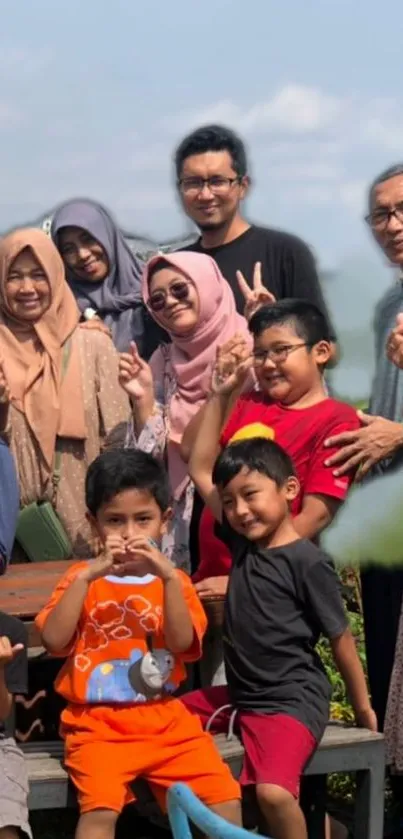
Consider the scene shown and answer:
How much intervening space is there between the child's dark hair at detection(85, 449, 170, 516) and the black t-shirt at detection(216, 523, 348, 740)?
1.02 ft

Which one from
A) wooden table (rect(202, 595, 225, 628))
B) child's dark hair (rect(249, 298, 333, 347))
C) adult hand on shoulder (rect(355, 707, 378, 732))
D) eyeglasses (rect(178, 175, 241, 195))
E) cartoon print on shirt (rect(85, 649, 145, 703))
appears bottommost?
adult hand on shoulder (rect(355, 707, 378, 732))

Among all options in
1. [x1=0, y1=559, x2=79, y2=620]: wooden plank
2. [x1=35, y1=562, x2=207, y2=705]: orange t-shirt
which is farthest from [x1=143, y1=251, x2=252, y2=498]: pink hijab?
[x1=35, y1=562, x2=207, y2=705]: orange t-shirt

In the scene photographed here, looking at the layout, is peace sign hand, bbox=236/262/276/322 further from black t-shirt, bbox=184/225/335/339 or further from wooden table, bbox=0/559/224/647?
wooden table, bbox=0/559/224/647

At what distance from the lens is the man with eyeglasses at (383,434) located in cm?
378

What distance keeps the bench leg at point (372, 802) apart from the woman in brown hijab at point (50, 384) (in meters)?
Result: 1.25

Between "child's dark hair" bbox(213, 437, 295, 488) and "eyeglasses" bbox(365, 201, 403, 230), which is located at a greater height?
"eyeglasses" bbox(365, 201, 403, 230)

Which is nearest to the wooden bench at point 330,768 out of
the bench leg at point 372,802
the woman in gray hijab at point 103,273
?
the bench leg at point 372,802

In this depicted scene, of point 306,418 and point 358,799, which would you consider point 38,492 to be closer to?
point 306,418

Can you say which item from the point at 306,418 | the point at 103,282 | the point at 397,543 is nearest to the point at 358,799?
the point at 397,543

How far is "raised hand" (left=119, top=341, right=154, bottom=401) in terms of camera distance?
4355 millimetres

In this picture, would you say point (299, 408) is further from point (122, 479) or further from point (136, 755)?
point (136, 755)

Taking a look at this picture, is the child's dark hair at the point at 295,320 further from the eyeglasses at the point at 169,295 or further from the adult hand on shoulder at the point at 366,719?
the adult hand on shoulder at the point at 366,719

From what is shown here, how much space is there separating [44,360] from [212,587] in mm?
1056

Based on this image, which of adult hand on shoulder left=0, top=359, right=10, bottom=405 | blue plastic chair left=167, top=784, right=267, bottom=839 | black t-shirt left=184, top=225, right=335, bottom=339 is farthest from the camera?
black t-shirt left=184, top=225, right=335, bottom=339
